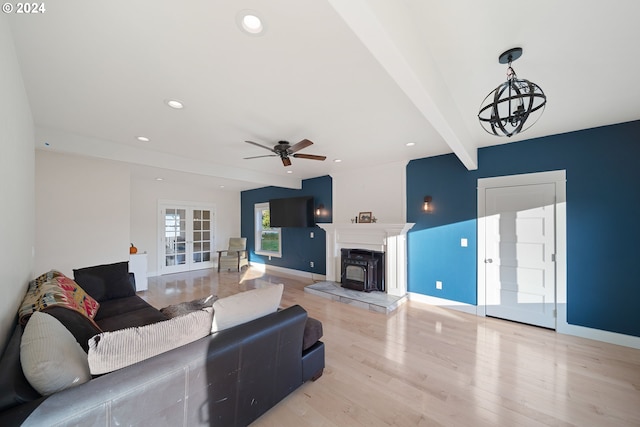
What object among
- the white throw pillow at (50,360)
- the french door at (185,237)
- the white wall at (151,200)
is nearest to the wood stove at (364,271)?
the white throw pillow at (50,360)

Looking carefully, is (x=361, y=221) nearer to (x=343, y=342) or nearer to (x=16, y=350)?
(x=343, y=342)

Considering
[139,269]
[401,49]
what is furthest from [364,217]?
[139,269]

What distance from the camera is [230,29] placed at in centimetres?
143

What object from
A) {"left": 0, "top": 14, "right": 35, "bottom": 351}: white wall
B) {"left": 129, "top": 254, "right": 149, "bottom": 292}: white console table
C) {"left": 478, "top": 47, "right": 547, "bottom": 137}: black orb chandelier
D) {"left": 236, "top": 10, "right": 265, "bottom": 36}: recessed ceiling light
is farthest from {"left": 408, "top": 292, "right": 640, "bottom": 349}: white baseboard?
{"left": 129, "top": 254, "right": 149, "bottom": 292}: white console table

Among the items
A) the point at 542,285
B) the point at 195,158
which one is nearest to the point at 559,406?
the point at 542,285

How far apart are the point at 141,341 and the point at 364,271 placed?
369cm

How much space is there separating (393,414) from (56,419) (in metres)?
1.92

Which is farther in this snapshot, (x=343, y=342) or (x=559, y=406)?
(x=343, y=342)

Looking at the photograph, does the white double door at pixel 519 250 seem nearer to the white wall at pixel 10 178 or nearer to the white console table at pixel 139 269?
the white wall at pixel 10 178

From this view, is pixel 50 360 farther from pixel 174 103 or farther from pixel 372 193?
pixel 372 193

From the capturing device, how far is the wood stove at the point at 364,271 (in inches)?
175

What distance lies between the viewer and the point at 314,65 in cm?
175

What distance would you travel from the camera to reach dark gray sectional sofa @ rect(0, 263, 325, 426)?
3.14 ft

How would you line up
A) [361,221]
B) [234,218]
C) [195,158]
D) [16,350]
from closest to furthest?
1. [16,350]
2. [195,158]
3. [361,221]
4. [234,218]
